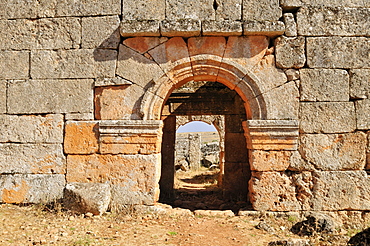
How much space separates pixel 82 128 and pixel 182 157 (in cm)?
1056

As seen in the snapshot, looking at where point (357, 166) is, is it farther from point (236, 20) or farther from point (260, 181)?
point (236, 20)

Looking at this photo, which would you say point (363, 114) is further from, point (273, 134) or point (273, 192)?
point (273, 192)

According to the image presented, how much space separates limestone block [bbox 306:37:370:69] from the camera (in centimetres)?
500

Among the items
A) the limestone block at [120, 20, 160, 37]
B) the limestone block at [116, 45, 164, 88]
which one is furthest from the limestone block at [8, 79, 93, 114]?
the limestone block at [120, 20, 160, 37]

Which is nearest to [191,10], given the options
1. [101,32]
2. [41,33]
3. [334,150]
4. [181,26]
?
[181,26]

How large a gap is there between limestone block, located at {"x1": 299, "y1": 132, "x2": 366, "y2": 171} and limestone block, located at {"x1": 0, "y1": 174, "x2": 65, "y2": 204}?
4.08 m

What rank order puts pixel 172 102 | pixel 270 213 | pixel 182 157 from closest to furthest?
1. pixel 270 213
2. pixel 172 102
3. pixel 182 157

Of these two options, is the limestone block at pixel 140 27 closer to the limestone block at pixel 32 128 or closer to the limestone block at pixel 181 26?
the limestone block at pixel 181 26

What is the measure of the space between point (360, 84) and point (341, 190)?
175cm

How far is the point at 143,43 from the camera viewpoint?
5.12 metres

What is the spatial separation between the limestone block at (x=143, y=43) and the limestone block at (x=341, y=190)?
11.0 ft

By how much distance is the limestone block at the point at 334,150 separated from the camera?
492 centimetres

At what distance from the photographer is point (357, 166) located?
4914 millimetres

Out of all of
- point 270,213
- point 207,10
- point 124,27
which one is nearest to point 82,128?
point 124,27
